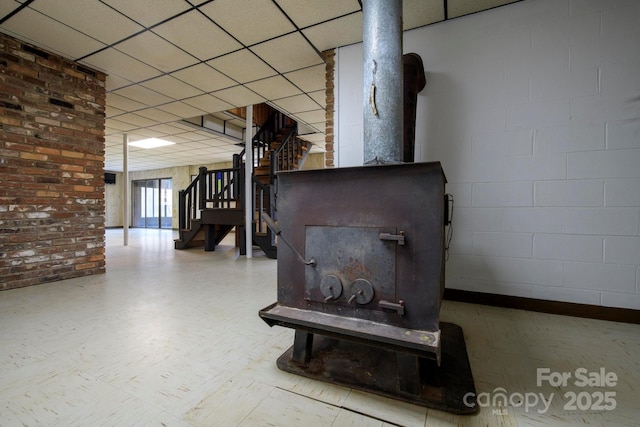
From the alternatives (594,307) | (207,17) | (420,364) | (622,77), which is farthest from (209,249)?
(622,77)

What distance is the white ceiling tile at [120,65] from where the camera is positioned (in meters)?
3.20

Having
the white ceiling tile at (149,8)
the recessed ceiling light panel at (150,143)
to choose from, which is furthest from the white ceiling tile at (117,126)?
the white ceiling tile at (149,8)

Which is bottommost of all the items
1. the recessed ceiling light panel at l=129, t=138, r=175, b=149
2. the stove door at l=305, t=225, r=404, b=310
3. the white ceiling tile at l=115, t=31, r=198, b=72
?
the stove door at l=305, t=225, r=404, b=310

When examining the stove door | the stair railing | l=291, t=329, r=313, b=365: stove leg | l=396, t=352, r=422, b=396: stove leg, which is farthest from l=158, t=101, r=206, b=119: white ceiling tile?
l=396, t=352, r=422, b=396: stove leg

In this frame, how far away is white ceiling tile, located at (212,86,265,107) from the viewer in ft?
13.5

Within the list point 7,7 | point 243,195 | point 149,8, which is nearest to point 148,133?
point 243,195

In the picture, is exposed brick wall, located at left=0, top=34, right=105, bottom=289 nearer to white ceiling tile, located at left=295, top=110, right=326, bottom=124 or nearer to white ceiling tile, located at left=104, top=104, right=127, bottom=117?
white ceiling tile, located at left=104, top=104, right=127, bottom=117

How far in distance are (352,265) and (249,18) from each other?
101 inches

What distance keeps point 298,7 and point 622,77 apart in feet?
8.73

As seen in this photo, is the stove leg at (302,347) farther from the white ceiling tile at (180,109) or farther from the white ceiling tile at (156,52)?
the white ceiling tile at (180,109)

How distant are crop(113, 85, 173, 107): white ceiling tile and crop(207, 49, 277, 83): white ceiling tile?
4.86 ft

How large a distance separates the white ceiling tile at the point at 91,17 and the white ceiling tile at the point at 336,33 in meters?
1.74

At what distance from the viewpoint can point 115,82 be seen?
152 inches

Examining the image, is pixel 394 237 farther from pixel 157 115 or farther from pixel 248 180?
pixel 157 115
